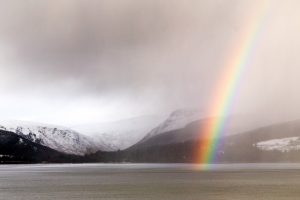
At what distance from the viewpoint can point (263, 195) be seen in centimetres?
11144

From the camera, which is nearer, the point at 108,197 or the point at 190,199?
the point at 190,199

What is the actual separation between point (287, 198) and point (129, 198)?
34942 mm

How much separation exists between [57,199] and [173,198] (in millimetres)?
26318

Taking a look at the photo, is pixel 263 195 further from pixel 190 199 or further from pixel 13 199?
pixel 13 199

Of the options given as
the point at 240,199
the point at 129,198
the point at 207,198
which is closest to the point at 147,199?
the point at 129,198

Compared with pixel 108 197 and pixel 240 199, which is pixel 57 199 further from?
pixel 240 199

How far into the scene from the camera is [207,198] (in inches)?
4067

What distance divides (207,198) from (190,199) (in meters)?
4.49

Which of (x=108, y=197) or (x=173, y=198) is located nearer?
(x=173, y=198)

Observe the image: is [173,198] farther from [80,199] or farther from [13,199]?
[13,199]

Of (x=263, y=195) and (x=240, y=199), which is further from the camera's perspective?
(x=263, y=195)

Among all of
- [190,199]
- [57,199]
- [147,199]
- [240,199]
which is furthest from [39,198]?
[240,199]

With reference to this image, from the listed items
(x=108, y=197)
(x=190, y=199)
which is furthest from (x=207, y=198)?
(x=108, y=197)

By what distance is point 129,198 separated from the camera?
107625 mm
